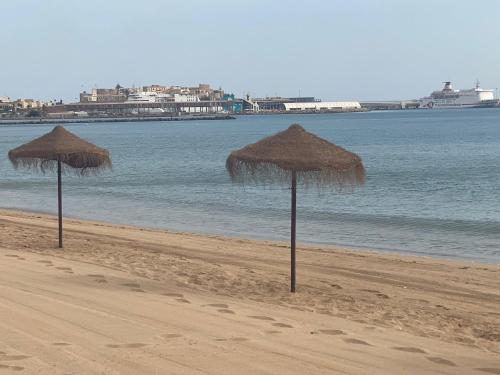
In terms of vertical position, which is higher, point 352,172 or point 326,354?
point 352,172

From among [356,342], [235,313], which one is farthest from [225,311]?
[356,342]

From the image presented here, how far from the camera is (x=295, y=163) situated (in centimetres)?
908

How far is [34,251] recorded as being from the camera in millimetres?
12531

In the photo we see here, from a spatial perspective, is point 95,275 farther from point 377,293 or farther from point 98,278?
point 377,293

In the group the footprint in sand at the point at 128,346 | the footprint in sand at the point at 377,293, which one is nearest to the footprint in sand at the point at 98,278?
the footprint in sand at the point at 128,346

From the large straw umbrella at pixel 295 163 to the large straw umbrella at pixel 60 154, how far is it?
4022mm

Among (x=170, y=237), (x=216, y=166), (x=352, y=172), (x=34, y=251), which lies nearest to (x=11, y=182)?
(x=216, y=166)

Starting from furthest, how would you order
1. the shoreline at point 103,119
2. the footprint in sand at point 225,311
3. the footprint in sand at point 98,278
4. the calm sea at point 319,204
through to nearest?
the shoreline at point 103,119 → the calm sea at point 319,204 → the footprint in sand at point 98,278 → the footprint in sand at point 225,311

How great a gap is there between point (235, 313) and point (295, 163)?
204 centimetres

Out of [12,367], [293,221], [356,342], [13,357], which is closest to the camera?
[12,367]

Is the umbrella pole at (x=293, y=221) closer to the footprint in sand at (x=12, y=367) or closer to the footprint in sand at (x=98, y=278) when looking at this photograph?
the footprint in sand at (x=98, y=278)

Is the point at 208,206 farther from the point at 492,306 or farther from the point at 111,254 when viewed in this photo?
the point at 492,306

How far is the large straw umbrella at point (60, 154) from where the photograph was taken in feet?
41.4

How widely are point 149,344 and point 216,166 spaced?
40170 mm
